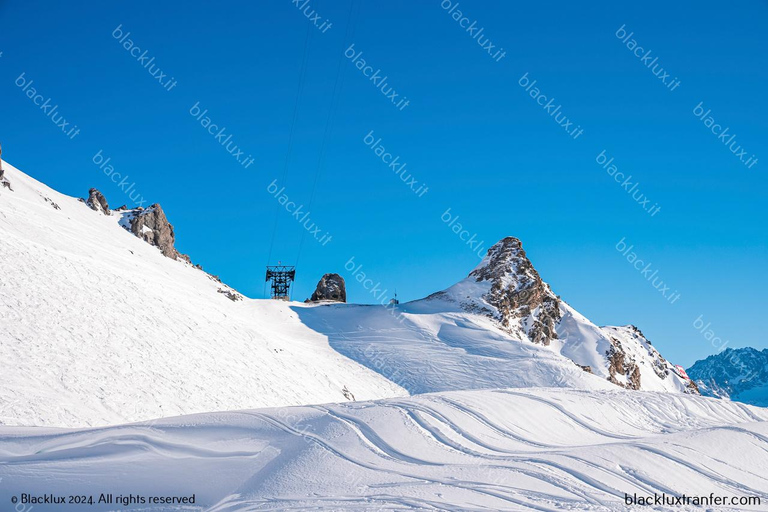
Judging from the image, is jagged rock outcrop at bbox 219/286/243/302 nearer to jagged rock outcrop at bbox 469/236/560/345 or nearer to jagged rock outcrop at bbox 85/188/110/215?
jagged rock outcrop at bbox 85/188/110/215

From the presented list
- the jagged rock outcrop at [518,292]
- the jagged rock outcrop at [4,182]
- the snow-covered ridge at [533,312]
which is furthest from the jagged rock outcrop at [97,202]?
the jagged rock outcrop at [518,292]

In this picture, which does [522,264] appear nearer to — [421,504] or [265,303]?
[265,303]

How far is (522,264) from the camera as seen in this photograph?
212 feet

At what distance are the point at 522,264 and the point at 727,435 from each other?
49399 mm

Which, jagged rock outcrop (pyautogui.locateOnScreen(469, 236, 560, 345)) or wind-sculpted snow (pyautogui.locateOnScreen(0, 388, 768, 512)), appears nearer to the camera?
wind-sculpted snow (pyautogui.locateOnScreen(0, 388, 768, 512))

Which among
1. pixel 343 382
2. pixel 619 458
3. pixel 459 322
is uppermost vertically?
pixel 459 322

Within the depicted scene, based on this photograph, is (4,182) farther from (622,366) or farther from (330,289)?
(622,366)

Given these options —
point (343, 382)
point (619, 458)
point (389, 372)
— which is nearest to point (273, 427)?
point (619, 458)

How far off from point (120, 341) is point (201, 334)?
6958mm

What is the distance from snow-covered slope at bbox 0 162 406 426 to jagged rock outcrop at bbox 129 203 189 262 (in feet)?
26.2

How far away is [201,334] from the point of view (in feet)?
113

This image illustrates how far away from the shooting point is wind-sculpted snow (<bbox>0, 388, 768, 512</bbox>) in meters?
11.5

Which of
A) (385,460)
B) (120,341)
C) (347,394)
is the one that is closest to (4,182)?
(120,341)

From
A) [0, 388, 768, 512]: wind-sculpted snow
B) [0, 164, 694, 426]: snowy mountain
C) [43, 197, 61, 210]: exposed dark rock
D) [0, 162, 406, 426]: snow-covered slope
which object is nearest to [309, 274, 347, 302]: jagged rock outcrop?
[0, 164, 694, 426]: snowy mountain
